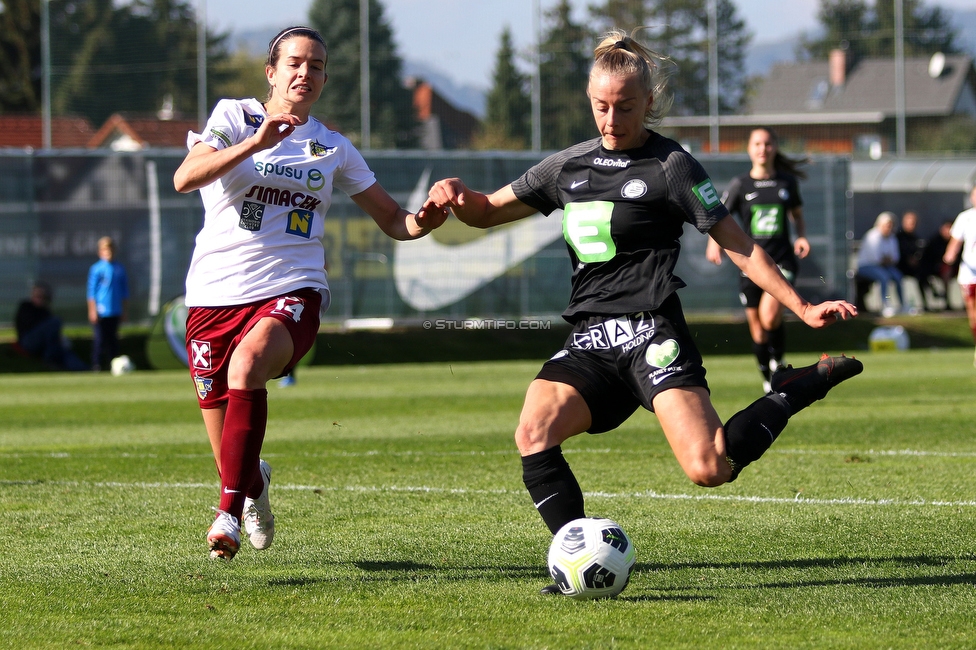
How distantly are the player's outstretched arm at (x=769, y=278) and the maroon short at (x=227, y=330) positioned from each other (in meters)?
1.59

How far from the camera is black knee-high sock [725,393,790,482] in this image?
420 centimetres

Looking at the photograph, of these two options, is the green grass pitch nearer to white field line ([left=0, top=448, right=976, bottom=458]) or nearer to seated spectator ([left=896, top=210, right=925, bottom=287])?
white field line ([left=0, top=448, right=976, bottom=458])

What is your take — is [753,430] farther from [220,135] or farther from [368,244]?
[368,244]

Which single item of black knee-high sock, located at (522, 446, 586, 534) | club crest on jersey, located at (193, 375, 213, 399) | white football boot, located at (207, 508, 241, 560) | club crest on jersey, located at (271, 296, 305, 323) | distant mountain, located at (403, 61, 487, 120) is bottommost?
white football boot, located at (207, 508, 241, 560)

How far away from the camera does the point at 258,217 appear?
4902mm

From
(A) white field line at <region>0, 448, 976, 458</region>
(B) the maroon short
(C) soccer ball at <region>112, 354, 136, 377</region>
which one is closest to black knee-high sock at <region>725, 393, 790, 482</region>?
(B) the maroon short

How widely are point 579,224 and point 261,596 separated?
171cm

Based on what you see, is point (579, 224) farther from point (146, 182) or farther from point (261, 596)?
point (146, 182)

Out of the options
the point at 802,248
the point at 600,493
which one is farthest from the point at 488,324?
the point at 600,493

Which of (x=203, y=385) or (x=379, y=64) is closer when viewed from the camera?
(x=203, y=385)

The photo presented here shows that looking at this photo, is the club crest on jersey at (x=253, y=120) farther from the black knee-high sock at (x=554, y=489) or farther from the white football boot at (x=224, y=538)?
the black knee-high sock at (x=554, y=489)

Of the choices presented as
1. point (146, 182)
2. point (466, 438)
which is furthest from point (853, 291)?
point (466, 438)

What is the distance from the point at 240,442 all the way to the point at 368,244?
16.3 meters

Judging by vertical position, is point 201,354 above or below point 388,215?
below
